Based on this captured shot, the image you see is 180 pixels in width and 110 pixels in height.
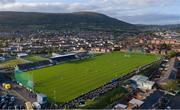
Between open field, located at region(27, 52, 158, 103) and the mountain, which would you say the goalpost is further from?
the mountain

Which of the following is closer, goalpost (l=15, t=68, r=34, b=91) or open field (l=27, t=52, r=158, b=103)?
open field (l=27, t=52, r=158, b=103)

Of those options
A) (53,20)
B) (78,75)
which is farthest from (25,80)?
(53,20)

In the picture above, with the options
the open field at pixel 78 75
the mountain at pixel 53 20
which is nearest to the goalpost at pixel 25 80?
the open field at pixel 78 75

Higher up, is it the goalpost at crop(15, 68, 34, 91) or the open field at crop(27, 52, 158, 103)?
the goalpost at crop(15, 68, 34, 91)

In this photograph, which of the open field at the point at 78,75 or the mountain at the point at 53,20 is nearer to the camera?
the open field at the point at 78,75

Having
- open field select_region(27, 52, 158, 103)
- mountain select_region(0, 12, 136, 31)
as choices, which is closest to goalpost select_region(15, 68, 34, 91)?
open field select_region(27, 52, 158, 103)

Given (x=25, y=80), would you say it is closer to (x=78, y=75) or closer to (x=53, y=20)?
(x=78, y=75)

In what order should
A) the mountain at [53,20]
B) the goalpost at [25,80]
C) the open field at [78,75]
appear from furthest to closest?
the mountain at [53,20] < the goalpost at [25,80] < the open field at [78,75]

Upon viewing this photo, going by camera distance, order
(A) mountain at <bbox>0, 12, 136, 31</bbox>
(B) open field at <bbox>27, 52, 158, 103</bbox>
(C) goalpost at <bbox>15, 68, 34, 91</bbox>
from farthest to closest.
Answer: (A) mountain at <bbox>0, 12, 136, 31</bbox>, (C) goalpost at <bbox>15, 68, 34, 91</bbox>, (B) open field at <bbox>27, 52, 158, 103</bbox>

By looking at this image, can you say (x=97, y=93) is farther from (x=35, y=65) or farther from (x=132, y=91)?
(x=35, y=65)

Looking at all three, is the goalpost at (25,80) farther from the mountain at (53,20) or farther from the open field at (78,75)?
the mountain at (53,20)
